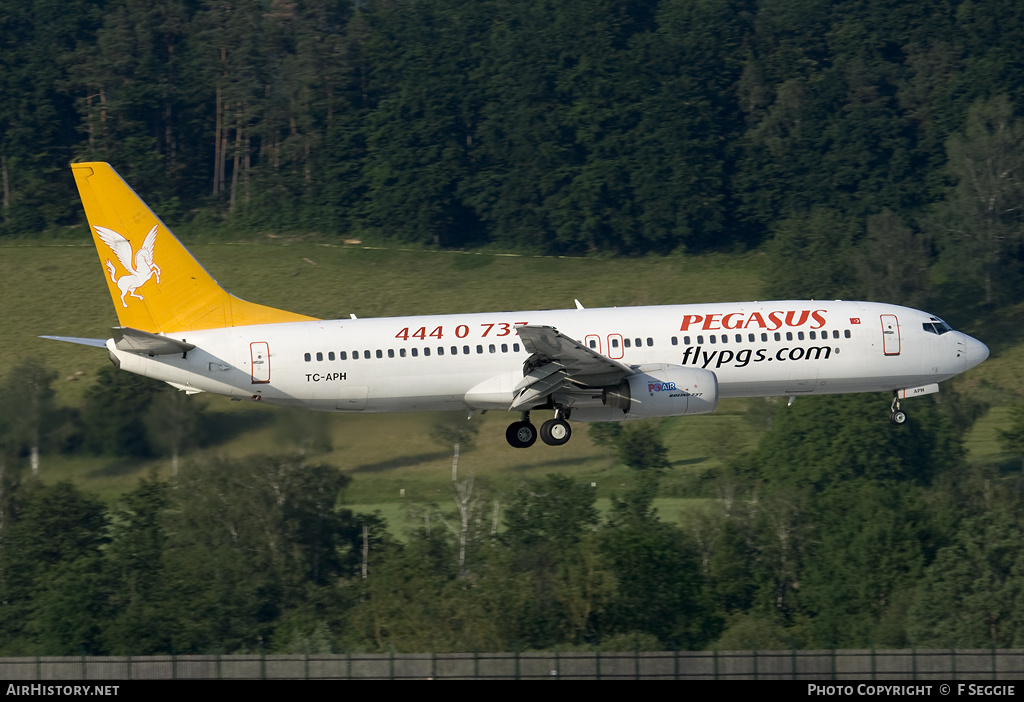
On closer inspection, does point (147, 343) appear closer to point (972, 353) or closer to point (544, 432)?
point (544, 432)

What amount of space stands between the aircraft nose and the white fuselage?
12.1 ft

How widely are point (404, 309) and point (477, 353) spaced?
68380 millimetres

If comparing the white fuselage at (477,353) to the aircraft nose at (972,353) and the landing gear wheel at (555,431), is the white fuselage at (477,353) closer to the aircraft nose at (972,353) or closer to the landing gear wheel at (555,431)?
the landing gear wheel at (555,431)

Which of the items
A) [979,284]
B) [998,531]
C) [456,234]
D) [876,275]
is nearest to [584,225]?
[456,234]

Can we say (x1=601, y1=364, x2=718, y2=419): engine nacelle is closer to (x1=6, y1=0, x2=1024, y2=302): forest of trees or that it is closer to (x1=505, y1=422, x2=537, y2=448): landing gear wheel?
(x1=505, y1=422, x2=537, y2=448): landing gear wheel

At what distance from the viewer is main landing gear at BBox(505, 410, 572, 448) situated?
49.6 metres

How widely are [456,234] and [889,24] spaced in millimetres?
53356

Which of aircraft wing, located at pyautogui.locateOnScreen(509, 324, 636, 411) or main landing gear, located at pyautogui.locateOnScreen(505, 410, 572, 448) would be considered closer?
aircraft wing, located at pyautogui.locateOnScreen(509, 324, 636, 411)

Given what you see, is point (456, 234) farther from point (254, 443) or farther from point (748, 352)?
point (748, 352)

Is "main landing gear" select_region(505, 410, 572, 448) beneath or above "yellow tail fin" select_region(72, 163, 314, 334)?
beneath

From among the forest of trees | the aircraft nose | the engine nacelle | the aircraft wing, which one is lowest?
the engine nacelle

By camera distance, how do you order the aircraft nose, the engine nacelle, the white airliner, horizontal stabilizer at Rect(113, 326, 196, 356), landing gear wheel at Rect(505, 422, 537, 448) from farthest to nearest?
1. the aircraft nose
2. landing gear wheel at Rect(505, 422, 537, 448)
3. the white airliner
4. the engine nacelle
5. horizontal stabilizer at Rect(113, 326, 196, 356)

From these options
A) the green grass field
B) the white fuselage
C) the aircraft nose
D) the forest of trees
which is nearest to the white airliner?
the white fuselage

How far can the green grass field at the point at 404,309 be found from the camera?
86.7 meters
